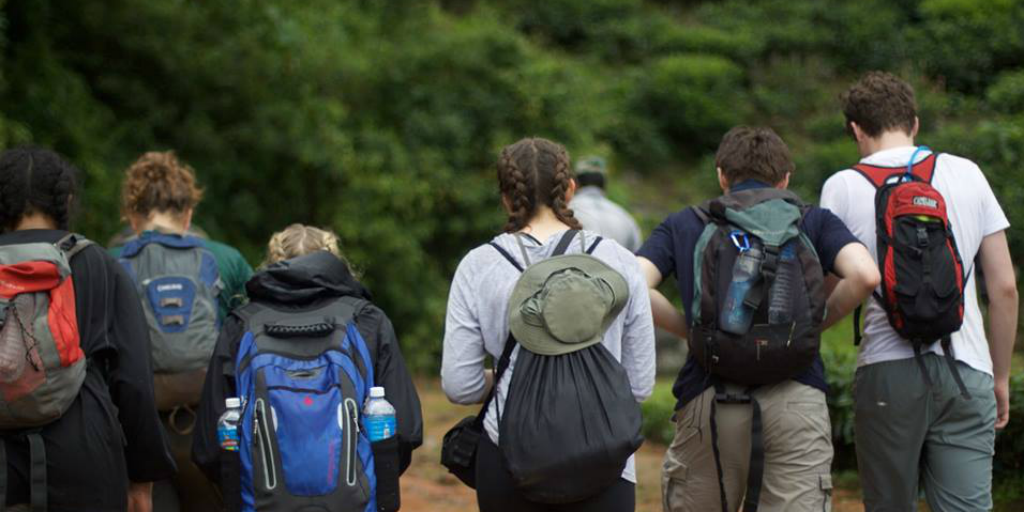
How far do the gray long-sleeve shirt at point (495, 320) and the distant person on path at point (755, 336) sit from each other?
347mm

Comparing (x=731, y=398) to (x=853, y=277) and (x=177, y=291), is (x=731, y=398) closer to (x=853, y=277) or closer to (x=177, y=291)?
(x=853, y=277)

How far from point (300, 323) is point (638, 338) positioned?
3.71 ft

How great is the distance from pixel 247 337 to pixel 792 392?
192cm

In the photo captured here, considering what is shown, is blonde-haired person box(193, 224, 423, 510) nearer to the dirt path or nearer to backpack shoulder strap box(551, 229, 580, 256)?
backpack shoulder strap box(551, 229, 580, 256)

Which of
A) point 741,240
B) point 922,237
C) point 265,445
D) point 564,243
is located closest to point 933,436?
point 922,237

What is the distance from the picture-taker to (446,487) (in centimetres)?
895

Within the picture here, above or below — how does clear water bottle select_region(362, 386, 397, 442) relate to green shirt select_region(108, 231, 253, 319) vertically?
below

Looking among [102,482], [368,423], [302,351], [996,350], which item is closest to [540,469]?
[368,423]

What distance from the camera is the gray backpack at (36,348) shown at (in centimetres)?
404

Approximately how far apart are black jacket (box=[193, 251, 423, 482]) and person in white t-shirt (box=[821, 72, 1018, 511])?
1778 mm

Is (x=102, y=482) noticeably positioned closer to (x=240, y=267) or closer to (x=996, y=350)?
(x=240, y=267)

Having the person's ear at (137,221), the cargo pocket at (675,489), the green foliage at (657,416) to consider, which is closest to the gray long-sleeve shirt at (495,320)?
the cargo pocket at (675,489)

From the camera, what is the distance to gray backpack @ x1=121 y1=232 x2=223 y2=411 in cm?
516

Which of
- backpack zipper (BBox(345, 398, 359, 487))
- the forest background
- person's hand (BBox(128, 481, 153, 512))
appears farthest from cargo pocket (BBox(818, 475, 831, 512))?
the forest background
